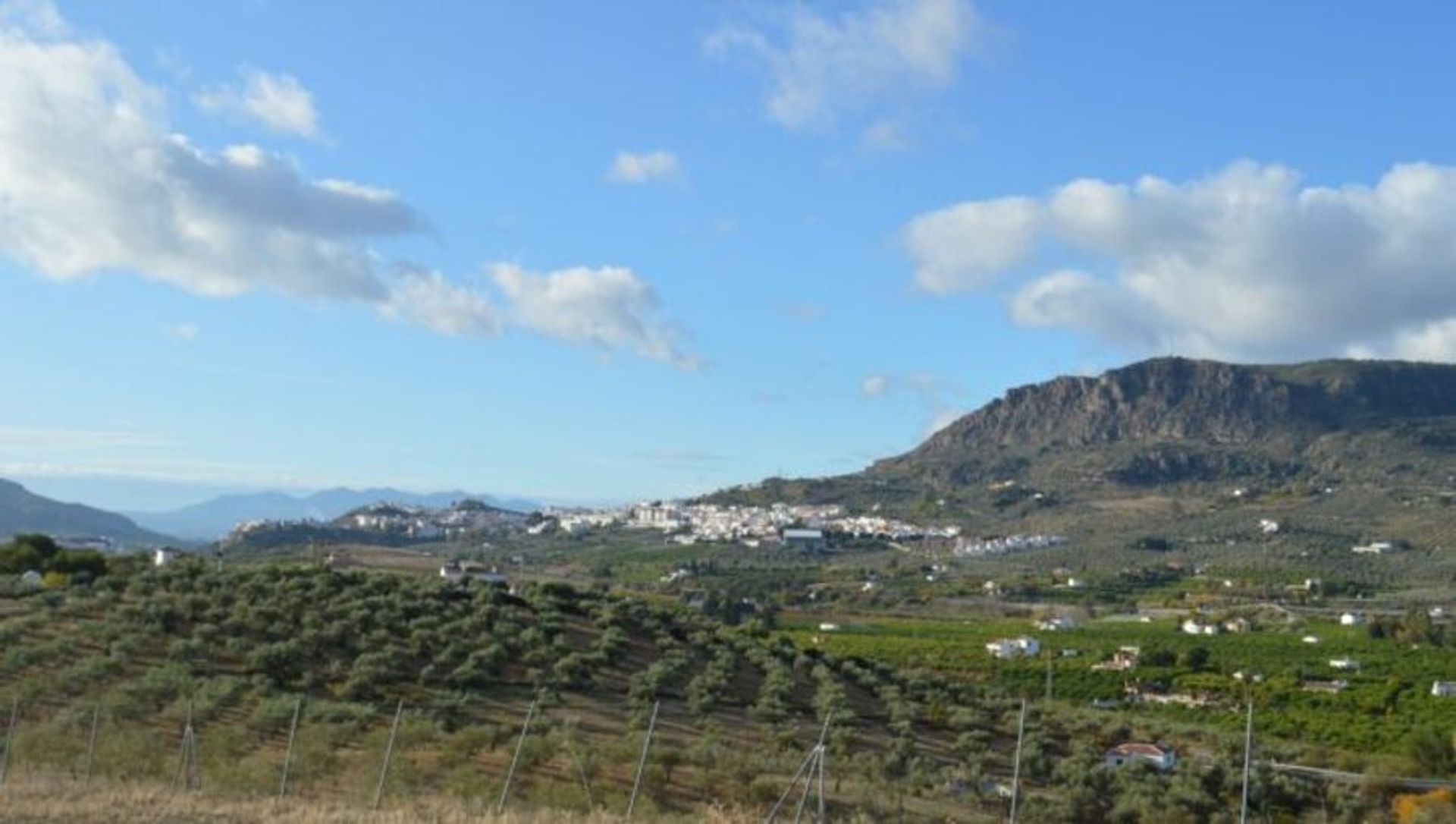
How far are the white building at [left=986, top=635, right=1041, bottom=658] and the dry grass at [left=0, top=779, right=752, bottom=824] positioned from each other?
49820 millimetres

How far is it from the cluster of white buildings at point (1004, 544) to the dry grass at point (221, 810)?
392ft

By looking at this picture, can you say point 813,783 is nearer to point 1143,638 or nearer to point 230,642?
point 230,642

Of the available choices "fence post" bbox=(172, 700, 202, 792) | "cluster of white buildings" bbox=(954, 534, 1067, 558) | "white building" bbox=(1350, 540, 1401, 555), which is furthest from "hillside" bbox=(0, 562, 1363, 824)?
"cluster of white buildings" bbox=(954, 534, 1067, 558)

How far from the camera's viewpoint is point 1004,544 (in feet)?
443

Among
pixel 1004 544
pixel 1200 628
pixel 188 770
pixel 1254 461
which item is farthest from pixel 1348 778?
pixel 1254 461

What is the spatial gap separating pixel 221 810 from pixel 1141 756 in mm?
21660

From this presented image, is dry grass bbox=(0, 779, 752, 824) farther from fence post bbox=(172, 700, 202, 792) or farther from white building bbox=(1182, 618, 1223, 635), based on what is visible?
white building bbox=(1182, 618, 1223, 635)

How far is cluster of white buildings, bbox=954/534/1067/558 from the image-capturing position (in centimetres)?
13312

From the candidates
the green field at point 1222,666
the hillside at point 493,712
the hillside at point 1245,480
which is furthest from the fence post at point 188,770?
the hillside at point 1245,480

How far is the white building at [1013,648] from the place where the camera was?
208ft

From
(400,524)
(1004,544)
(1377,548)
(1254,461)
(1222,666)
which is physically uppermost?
(1254,461)

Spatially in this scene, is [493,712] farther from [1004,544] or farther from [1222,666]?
[1004,544]

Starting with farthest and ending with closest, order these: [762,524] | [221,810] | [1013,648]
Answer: [762,524], [1013,648], [221,810]

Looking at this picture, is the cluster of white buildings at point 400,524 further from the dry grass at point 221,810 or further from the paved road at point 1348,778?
the dry grass at point 221,810
